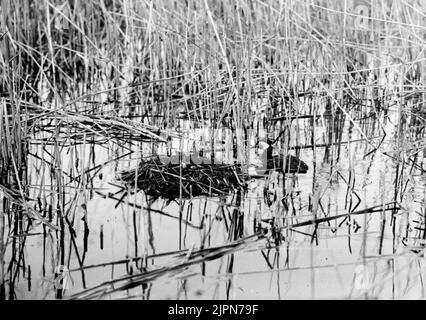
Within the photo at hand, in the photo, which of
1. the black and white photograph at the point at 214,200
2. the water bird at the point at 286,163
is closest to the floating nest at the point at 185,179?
the black and white photograph at the point at 214,200

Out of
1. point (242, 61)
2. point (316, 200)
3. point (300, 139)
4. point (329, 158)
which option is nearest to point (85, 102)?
point (242, 61)

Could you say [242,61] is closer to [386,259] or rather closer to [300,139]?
[300,139]

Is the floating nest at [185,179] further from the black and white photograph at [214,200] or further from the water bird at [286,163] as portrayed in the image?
the water bird at [286,163]

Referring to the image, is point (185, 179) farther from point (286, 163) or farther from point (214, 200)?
point (286, 163)

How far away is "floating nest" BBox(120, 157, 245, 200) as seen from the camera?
7.06 feet

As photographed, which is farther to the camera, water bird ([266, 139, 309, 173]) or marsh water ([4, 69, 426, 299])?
water bird ([266, 139, 309, 173])

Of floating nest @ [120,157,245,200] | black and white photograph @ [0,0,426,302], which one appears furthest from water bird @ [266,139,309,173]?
floating nest @ [120,157,245,200]

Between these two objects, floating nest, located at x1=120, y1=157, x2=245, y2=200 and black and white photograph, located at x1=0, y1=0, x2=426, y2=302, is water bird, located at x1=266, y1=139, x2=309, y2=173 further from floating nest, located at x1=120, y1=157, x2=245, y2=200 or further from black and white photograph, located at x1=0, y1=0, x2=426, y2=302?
floating nest, located at x1=120, y1=157, x2=245, y2=200

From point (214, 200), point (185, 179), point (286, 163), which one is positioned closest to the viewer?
point (214, 200)

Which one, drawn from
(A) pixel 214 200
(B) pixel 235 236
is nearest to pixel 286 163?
(A) pixel 214 200

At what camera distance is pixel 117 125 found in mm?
2844

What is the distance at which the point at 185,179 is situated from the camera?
2.21 meters

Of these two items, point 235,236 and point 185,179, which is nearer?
point 235,236

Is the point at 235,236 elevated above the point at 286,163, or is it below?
below
